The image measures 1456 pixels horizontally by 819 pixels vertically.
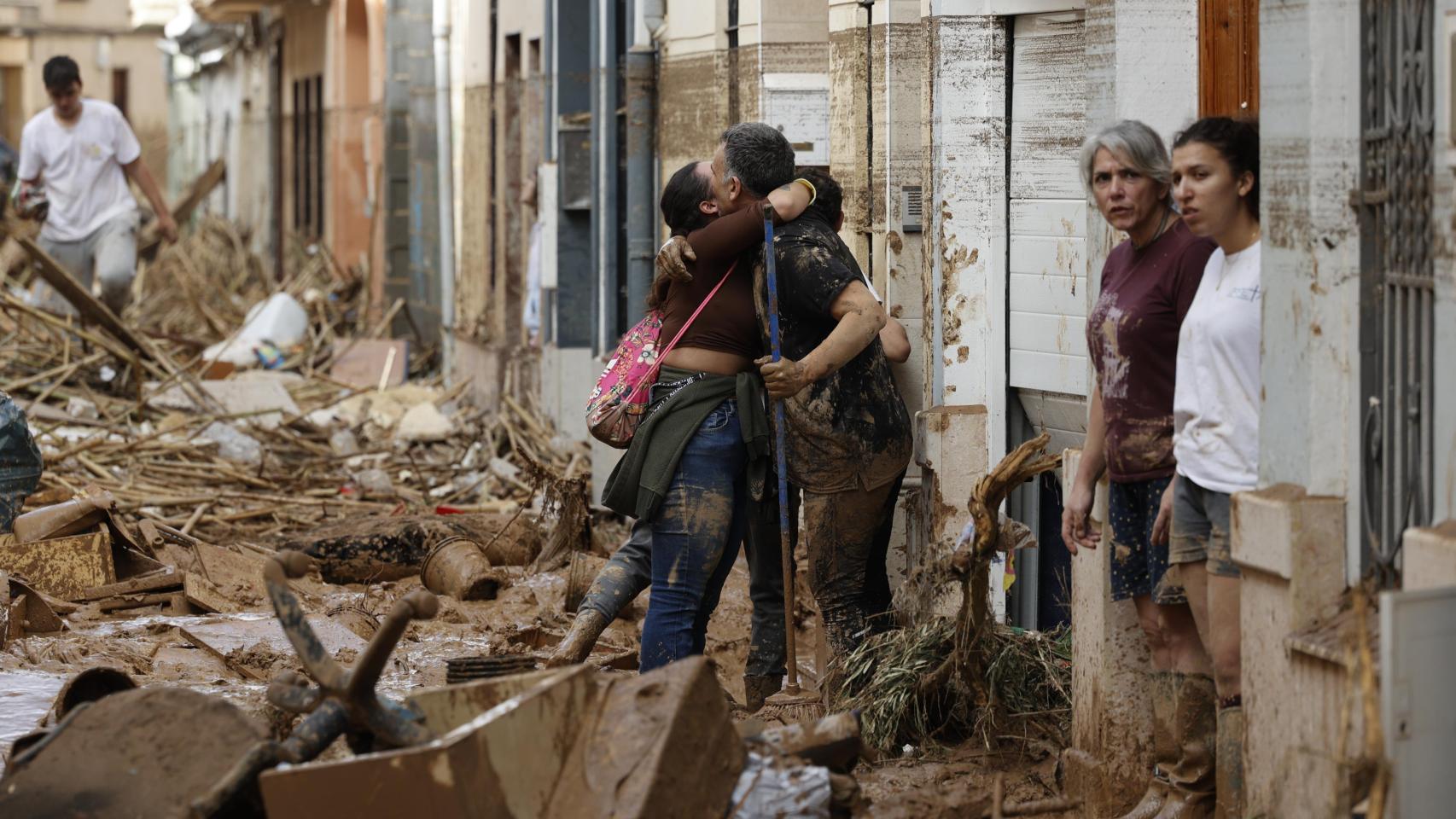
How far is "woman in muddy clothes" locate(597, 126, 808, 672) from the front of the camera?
665 cm

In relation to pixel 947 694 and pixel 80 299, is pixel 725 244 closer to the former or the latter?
pixel 947 694

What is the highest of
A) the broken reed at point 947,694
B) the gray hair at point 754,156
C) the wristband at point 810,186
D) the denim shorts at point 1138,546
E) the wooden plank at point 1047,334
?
the gray hair at point 754,156

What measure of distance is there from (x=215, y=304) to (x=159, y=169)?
19100 mm

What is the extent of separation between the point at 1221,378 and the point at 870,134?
3.81 metres

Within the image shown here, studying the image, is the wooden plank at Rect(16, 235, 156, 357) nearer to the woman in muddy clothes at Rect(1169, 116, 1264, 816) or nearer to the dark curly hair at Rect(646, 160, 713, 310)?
the dark curly hair at Rect(646, 160, 713, 310)

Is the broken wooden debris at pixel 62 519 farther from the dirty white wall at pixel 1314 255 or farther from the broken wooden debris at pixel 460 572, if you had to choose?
the dirty white wall at pixel 1314 255

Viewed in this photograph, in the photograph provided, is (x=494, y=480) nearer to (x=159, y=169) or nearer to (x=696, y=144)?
(x=696, y=144)

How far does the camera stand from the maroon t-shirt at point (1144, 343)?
17.2 ft

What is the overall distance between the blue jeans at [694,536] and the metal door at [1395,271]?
2539mm

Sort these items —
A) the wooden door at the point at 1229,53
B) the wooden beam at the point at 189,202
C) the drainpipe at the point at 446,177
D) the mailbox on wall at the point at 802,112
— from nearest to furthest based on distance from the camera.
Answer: the wooden door at the point at 1229,53
the mailbox on wall at the point at 802,112
the drainpipe at the point at 446,177
the wooden beam at the point at 189,202

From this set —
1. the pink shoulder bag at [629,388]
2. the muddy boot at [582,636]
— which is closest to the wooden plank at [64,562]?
the muddy boot at [582,636]

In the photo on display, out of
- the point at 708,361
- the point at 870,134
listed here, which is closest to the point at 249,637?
the point at 708,361

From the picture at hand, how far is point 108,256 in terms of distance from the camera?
15.2 m

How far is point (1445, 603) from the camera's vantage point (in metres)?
4.02
